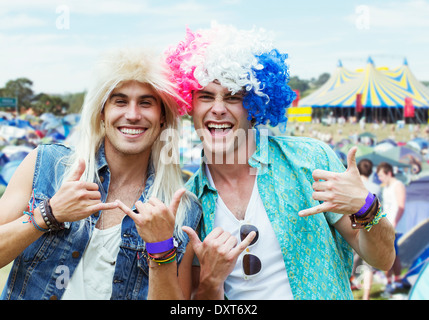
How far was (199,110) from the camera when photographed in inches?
96.0

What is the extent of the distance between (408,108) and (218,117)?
10.1 m

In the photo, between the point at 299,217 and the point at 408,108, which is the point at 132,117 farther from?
the point at 408,108

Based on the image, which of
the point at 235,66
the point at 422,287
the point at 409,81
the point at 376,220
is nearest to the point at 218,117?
the point at 235,66

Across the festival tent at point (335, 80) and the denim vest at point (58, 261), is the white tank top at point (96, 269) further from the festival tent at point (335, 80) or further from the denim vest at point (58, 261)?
the festival tent at point (335, 80)

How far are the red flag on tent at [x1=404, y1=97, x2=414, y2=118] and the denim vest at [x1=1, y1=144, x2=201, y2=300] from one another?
33.4 ft

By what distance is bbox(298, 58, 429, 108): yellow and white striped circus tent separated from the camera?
11.7m

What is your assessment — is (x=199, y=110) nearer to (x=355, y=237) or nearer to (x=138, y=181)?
(x=138, y=181)

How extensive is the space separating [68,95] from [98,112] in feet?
30.3

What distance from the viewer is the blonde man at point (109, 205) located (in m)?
1.98

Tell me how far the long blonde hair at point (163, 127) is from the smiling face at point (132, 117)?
0.04 m

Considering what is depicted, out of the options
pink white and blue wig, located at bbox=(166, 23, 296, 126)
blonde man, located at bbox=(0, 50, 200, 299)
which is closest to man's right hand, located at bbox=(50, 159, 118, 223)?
blonde man, located at bbox=(0, 50, 200, 299)

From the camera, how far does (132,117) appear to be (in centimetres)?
227
